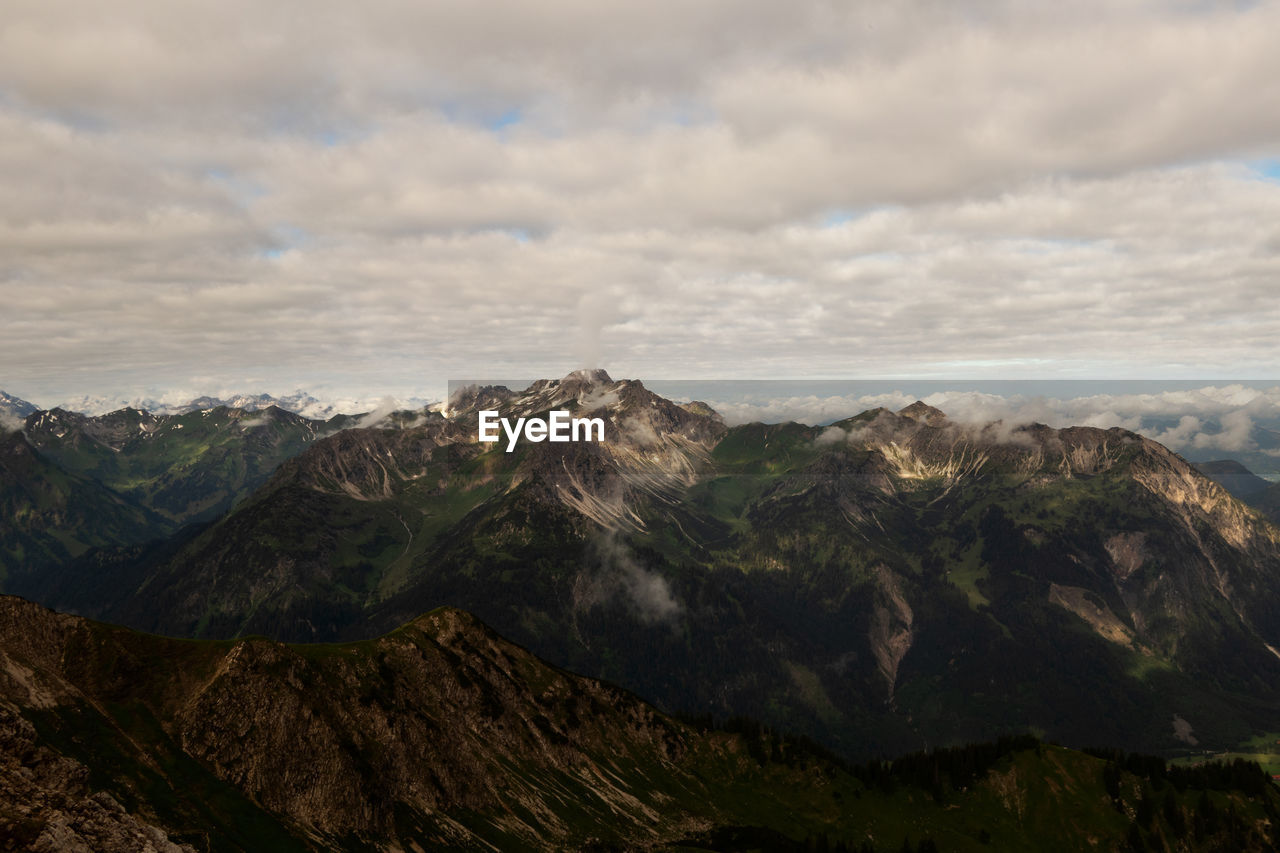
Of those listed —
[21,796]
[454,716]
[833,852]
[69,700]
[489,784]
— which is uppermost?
[21,796]

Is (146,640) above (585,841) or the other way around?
above

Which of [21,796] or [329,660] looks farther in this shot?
[329,660]

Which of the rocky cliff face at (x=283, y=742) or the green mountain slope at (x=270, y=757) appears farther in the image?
the rocky cliff face at (x=283, y=742)

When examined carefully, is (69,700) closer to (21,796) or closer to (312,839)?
(312,839)

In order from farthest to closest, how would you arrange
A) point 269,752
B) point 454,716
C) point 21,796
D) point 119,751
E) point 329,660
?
point 454,716 → point 329,660 → point 269,752 → point 119,751 → point 21,796

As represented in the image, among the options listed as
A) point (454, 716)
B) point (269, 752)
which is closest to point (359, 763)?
point (269, 752)

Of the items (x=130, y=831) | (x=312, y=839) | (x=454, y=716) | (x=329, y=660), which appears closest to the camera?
(x=130, y=831)

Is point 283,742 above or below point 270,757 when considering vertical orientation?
above

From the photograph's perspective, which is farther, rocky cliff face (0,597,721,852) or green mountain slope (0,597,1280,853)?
rocky cliff face (0,597,721,852)

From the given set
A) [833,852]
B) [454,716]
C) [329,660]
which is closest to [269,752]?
[329,660]

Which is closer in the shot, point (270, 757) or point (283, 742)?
point (270, 757)
